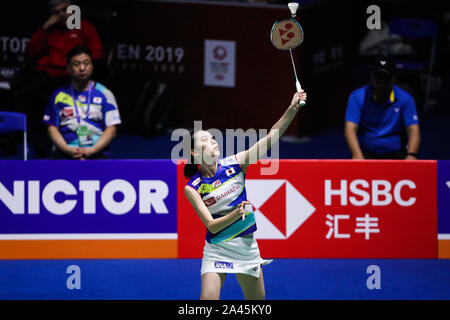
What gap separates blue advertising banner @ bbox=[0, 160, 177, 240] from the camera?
6.48 m

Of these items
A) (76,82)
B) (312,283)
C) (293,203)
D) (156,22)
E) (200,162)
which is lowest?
(312,283)

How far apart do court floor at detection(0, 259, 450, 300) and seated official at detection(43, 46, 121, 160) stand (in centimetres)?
106

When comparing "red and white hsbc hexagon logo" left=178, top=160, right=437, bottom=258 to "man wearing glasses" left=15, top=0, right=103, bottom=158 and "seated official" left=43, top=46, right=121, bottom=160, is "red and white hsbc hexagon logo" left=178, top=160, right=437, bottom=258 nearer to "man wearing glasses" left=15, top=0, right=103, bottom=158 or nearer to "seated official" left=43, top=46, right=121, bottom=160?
"seated official" left=43, top=46, right=121, bottom=160

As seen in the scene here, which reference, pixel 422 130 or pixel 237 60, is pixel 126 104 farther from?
pixel 422 130

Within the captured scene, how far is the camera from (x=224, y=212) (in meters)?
4.64

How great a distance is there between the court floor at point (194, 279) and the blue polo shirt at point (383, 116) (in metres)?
1.12

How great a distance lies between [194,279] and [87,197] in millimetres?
1115

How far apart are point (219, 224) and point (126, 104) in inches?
243

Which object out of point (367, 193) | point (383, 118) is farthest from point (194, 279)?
point (383, 118)

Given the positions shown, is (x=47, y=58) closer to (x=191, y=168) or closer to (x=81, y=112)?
(x=81, y=112)

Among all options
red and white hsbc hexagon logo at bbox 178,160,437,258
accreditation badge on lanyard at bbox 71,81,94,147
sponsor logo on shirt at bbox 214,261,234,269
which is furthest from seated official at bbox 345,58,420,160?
sponsor logo on shirt at bbox 214,261,234,269

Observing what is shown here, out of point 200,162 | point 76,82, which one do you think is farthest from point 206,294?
point 76,82

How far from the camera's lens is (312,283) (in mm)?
5996

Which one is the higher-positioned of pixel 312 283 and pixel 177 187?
pixel 177 187
